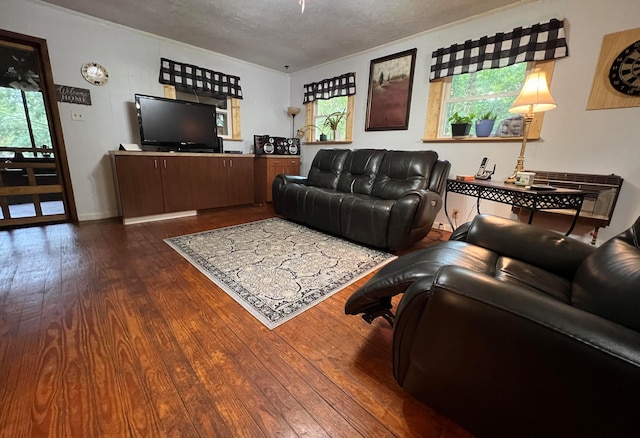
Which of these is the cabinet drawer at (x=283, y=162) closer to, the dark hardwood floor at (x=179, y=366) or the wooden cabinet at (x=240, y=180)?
the wooden cabinet at (x=240, y=180)

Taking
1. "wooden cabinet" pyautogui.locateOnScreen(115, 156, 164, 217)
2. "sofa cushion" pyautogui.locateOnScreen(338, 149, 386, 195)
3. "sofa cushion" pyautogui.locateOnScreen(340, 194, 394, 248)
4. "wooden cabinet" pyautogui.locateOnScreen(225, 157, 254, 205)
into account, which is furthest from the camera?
"wooden cabinet" pyautogui.locateOnScreen(225, 157, 254, 205)

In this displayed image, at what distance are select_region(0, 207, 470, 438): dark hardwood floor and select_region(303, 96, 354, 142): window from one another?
308cm

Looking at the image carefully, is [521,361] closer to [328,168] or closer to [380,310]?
[380,310]

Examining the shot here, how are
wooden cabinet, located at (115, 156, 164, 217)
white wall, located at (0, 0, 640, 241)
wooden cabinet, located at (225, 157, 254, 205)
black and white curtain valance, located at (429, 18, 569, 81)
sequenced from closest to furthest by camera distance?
white wall, located at (0, 0, 640, 241) → black and white curtain valance, located at (429, 18, 569, 81) → wooden cabinet, located at (115, 156, 164, 217) → wooden cabinet, located at (225, 157, 254, 205)

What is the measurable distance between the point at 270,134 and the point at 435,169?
3.16 meters

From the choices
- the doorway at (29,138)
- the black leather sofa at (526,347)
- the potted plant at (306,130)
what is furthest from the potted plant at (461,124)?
the doorway at (29,138)

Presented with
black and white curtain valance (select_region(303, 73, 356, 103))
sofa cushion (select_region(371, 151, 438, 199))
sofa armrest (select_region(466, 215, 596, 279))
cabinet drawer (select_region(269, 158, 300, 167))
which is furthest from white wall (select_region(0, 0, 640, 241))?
sofa armrest (select_region(466, 215, 596, 279))

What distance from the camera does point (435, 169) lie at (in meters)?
2.75

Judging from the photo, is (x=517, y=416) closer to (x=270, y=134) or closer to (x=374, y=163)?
(x=374, y=163)

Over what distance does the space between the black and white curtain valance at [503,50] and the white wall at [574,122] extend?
0.30 feet

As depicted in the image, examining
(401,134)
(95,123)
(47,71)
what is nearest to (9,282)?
(95,123)

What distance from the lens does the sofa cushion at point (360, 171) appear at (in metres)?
3.10

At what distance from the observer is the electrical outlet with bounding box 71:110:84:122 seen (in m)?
3.00

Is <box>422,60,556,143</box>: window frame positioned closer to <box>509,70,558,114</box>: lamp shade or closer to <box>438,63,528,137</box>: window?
<box>438,63,528,137</box>: window
